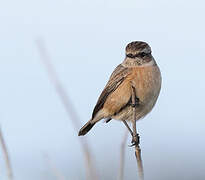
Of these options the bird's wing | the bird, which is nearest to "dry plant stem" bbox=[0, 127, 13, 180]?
the bird

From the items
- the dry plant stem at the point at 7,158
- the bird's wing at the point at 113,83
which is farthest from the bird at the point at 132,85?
the dry plant stem at the point at 7,158

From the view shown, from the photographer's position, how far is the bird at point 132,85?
555 centimetres

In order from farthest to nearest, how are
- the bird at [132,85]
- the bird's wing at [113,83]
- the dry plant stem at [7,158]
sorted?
1. the bird's wing at [113,83]
2. the bird at [132,85]
3. the dry plant stem at [7,158]

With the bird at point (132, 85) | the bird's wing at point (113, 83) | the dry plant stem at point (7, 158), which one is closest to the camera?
the dry plant stem at point (7, 158)

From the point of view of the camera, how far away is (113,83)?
5938mm

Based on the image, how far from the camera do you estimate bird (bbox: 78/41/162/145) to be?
5555 mm

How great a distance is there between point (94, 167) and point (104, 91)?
11.2ft

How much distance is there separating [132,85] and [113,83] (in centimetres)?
42

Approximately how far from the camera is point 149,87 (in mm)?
5516

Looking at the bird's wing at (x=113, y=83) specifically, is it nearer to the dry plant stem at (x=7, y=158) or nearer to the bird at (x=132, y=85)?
the bird at (x=132, y=85)

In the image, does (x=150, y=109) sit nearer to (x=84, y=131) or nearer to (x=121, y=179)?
(x=84, y=131)

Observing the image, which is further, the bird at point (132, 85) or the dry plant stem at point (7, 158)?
the bird at point (132, 85)

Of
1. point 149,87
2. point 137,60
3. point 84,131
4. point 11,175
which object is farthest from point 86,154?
point 84,131

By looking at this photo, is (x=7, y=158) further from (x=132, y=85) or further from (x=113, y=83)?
(x=113, y=83)
